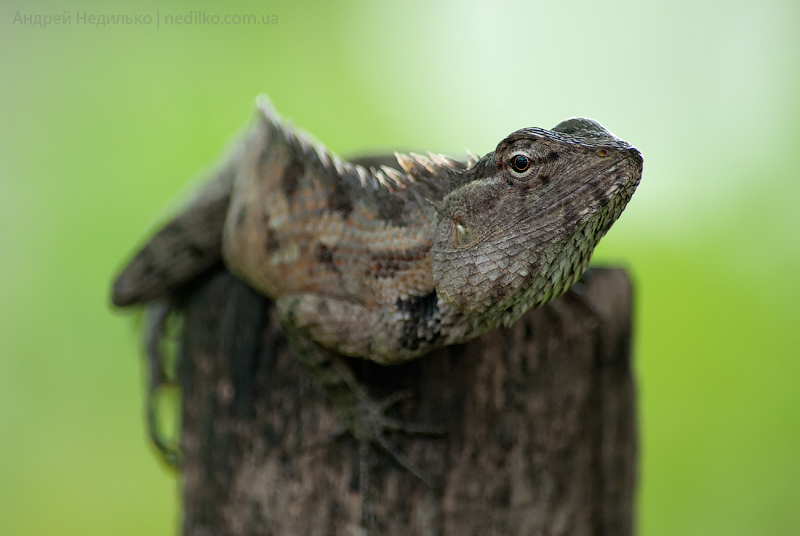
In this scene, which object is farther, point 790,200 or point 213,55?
point 213,55

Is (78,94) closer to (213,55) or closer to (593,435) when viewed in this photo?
(213,55)

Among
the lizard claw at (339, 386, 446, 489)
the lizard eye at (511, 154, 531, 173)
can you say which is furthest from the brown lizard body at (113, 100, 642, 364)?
the lizard claw at (339, 386, 446, 489)

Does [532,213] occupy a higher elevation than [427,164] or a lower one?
lower

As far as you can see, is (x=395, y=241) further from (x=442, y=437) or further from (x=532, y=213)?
(x=442, y=437)

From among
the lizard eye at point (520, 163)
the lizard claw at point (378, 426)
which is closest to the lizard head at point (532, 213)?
the lizard eye at point (520, 163)

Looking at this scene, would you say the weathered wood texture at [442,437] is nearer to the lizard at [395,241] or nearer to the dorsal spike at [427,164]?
the lizard at [395,241]

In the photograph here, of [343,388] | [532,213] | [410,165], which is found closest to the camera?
[532,213]

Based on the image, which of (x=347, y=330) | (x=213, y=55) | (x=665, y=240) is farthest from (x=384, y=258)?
(x=213, y=55)

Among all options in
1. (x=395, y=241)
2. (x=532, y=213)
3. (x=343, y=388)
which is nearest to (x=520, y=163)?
(x=532, y=213)
